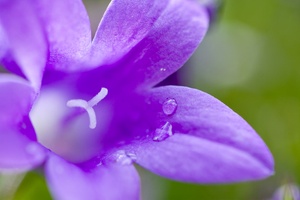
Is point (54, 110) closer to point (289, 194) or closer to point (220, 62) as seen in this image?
point (289, 194)

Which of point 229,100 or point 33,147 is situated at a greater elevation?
point 33,147

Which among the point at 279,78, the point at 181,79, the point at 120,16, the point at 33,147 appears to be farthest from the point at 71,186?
the point at 279,78

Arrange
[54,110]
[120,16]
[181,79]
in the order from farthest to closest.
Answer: [181,79], [54,110], [120,16]

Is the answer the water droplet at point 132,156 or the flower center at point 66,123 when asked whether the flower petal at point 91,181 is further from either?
the flower center at point 66,123

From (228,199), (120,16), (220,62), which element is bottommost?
(228,199)

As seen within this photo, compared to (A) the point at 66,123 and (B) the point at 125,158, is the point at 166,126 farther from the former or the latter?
(A) the point at 66,123

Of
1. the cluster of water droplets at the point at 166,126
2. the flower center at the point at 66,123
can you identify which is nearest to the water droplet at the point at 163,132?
the cluster of water droplets at the point at 166,126

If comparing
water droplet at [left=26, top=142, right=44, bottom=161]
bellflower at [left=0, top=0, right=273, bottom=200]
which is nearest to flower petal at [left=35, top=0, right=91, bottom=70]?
bellflower at [left=0, top=0, right=273, bottom=200]

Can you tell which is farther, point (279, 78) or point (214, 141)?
point (279, 78)

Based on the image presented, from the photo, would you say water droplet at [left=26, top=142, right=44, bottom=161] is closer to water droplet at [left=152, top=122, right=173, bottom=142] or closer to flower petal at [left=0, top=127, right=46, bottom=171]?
flower petal at [left=0, top=127, right=46, bottom=171]
